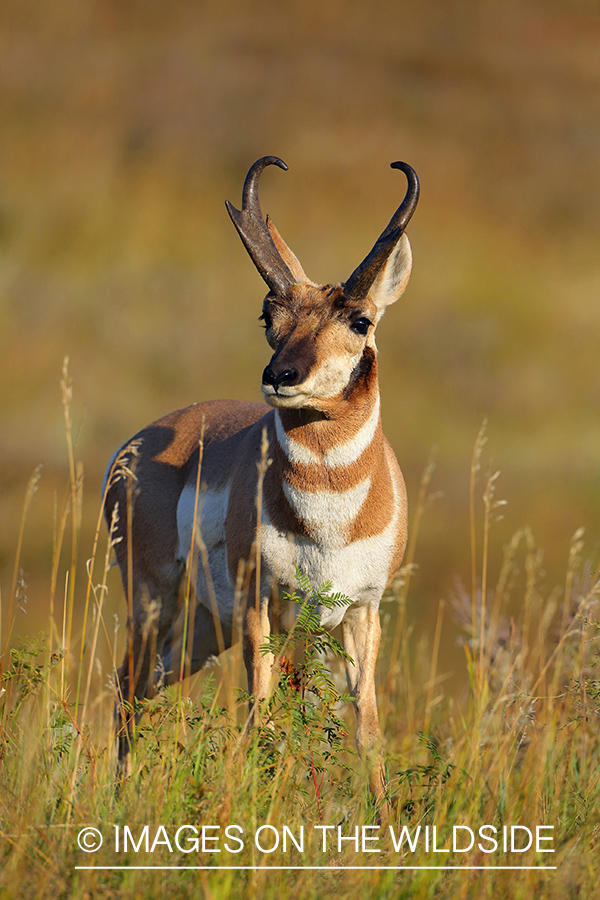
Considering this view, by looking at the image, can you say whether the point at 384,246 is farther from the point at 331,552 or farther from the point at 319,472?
the point at 331,552

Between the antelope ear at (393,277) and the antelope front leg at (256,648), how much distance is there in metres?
1.48

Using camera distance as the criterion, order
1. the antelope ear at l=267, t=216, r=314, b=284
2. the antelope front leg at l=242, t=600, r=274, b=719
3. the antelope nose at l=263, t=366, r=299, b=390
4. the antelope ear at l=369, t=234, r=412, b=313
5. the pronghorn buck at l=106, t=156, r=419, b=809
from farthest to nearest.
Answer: the antelope ear at l=267, t=216, r=314, b=284, the antelope ear at l=369, t=234, r=412, b=313, the antelope front leg at l=242, t=600, r=274, b=719, the pronghorn buck at l=106, t=156, r=419, b=809, the antelope nose at l=263, t=366, r=299, b=390

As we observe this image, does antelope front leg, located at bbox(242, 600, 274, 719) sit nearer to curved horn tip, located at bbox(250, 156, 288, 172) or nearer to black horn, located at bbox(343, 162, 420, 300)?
black horn, located at bbox(343, 162, 420, 300)

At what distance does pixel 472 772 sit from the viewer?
144 inches

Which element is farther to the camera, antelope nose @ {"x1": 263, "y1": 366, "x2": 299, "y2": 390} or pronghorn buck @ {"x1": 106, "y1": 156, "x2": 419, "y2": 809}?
pronghorn buck @ {"x1": 106, "y1": 156, "x2": 419, "y2": 809}

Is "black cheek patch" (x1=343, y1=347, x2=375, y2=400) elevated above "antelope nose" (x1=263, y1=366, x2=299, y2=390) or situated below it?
above

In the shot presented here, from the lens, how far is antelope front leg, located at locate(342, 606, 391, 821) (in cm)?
425

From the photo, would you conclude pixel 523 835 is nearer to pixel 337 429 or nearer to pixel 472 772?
pixel 472 772

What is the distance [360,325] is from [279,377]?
62cm

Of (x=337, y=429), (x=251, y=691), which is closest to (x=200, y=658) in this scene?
(x=251, y=691)

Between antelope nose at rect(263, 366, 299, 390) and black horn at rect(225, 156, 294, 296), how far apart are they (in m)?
0.69

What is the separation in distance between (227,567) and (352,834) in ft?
5.25

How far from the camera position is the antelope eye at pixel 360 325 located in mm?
4148

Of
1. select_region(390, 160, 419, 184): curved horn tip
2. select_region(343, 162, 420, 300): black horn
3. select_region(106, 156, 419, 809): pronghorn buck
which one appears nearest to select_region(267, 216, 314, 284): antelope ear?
select_region(106, 156, 419, 809): pronghorn buck
